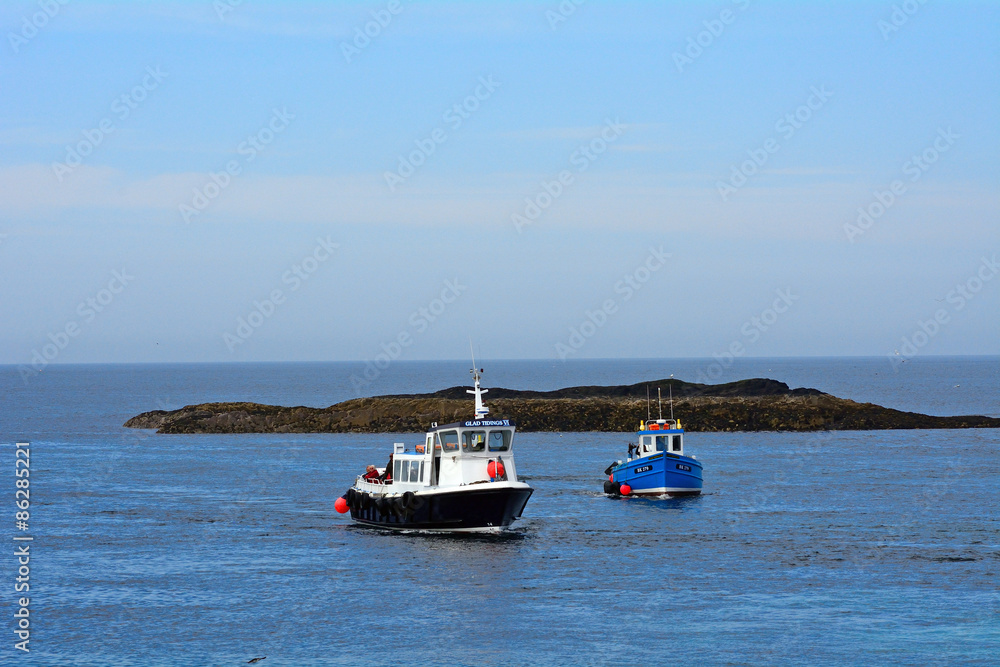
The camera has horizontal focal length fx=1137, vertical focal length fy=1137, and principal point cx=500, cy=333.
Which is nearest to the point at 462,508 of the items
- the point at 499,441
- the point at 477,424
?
the point at 499,441

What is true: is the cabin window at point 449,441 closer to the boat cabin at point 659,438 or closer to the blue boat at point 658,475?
the blue boat at point 658,475

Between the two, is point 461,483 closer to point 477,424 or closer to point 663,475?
point 477,424

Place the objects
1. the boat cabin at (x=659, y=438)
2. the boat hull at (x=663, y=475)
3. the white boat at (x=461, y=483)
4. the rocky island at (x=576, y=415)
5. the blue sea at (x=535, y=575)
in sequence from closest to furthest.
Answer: the blue sea at (x=535, y=575)
the white boat at (x=461, y=483)
the boat hull at (x=663, y=475)
the boat cabin at (x=659, y=438)
the rocky island at (x=576, y=415)

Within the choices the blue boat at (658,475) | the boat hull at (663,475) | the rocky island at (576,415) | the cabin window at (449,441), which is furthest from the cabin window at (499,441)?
the rocky island at (576,415)

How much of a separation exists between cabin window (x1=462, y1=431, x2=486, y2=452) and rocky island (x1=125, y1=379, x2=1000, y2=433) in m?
62.0

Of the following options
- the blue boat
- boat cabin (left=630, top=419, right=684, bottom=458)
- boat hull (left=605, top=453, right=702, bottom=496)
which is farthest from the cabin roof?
boat cabin (left=630, top=419, right=684, bottom=458)

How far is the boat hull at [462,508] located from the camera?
47406 mm

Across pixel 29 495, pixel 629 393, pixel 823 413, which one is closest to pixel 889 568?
pixel 29 495

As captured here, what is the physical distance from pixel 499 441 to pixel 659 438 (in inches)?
706

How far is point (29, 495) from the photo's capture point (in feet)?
212

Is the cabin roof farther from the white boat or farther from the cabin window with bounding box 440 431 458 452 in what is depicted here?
the cabin window with bounding box 440 431 458 452

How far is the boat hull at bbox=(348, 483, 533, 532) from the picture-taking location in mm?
47406

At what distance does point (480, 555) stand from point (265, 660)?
15.5 metres

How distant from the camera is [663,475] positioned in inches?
2421
